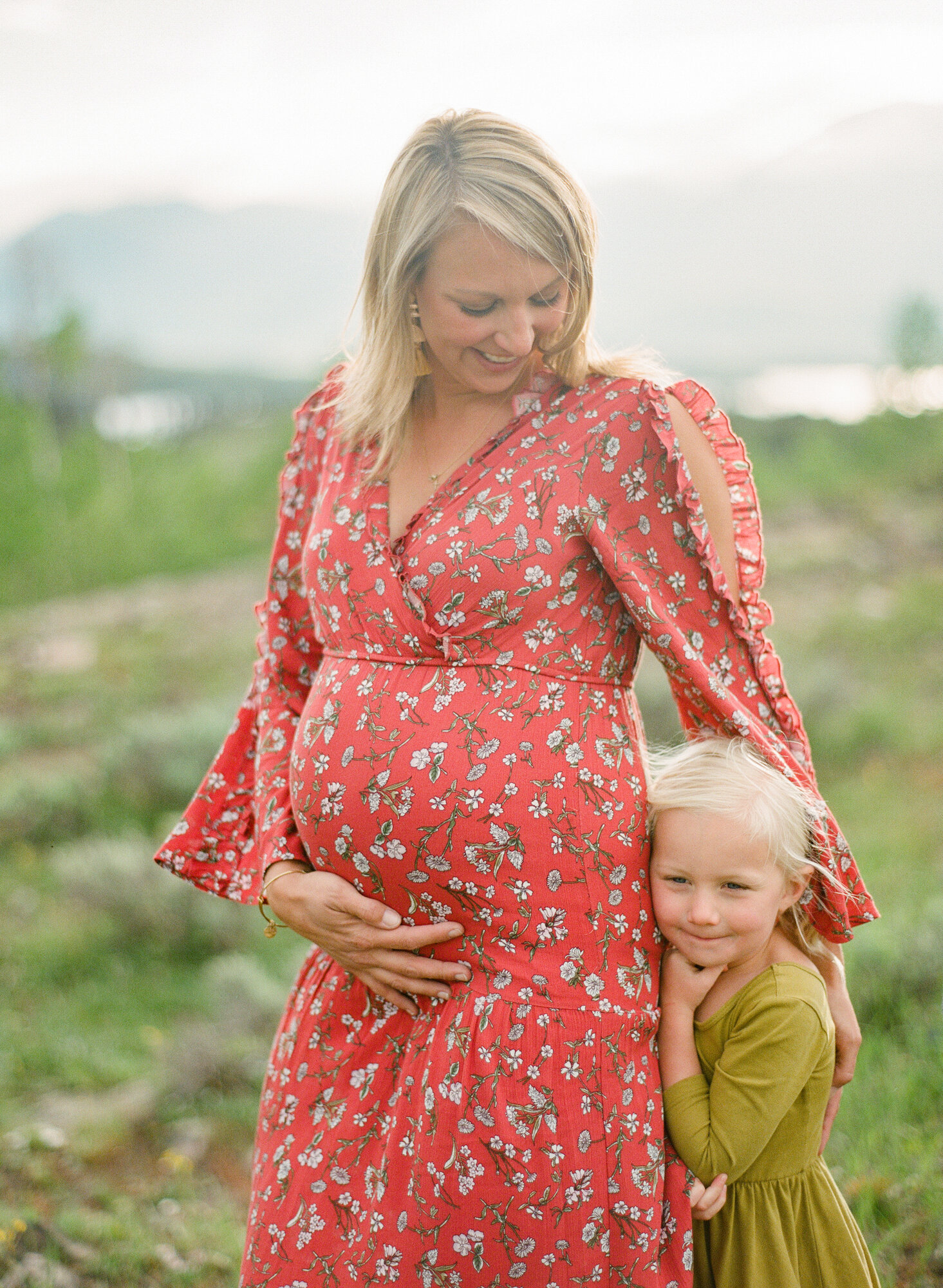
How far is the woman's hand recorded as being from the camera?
1.59 meters

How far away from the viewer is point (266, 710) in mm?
1895

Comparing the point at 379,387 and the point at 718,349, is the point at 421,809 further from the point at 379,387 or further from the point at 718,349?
the point at 718,349

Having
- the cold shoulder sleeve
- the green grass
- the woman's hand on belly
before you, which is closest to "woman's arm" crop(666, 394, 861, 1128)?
the woman's hand on belly

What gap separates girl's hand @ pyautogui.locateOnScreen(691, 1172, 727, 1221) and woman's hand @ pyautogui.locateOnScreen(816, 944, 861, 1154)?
195mm

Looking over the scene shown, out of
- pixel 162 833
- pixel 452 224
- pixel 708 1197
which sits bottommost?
pixel 162 833

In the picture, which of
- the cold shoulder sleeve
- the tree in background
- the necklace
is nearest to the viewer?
the necklace

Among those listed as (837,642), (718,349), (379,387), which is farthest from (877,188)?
(379,387)

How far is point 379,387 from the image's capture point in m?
1.76

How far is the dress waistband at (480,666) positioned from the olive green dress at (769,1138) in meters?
0.49

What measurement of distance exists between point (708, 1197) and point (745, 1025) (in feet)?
0.79

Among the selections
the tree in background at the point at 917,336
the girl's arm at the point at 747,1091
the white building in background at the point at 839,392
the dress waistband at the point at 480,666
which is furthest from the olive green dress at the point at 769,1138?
the tree in background at the point at 917,336

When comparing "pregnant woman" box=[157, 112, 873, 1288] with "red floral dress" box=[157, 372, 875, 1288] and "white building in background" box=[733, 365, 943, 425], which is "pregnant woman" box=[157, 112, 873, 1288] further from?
"white building in background" box=[733, 365, 943, 425]

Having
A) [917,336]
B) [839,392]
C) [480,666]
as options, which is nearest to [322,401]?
[480,666]

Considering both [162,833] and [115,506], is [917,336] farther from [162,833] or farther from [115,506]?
[115,506]
